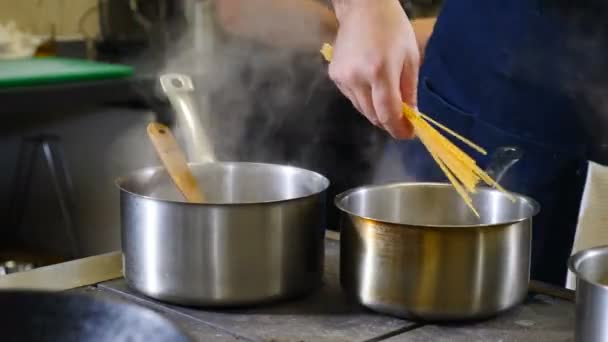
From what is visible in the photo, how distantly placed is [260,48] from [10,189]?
102cm

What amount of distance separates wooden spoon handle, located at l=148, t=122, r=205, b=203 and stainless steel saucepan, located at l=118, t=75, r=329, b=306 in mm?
67

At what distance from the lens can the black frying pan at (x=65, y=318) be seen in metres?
0.72

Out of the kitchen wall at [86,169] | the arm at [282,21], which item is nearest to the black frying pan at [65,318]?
the arm at [282,21]

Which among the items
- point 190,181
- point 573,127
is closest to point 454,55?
point 573,127

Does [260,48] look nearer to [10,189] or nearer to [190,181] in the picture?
[10,189]

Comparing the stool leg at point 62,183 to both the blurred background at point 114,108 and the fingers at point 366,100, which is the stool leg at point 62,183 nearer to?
the blurred background at point 114,108

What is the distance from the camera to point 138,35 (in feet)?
10.1

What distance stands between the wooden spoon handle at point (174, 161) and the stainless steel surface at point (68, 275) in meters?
0.13

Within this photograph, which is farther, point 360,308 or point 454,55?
point 454,55

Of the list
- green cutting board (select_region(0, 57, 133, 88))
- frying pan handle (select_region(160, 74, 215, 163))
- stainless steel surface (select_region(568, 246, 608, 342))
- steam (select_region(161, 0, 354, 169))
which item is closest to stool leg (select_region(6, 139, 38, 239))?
green cutting board (select_region(0, 57, 133, 88))

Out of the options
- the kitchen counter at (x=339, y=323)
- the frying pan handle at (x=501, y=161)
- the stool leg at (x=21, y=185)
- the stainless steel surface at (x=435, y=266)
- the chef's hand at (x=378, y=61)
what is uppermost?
the chef's hand at (x=378, y=61)

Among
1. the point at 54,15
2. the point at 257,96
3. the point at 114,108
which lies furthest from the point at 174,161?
the point at 54,15

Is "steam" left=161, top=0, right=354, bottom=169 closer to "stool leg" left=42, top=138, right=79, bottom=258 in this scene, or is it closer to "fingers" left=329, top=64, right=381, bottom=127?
"stool leg" left=42, top=138, right=79, bottom=258

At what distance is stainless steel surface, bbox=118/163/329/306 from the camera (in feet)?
3.19
